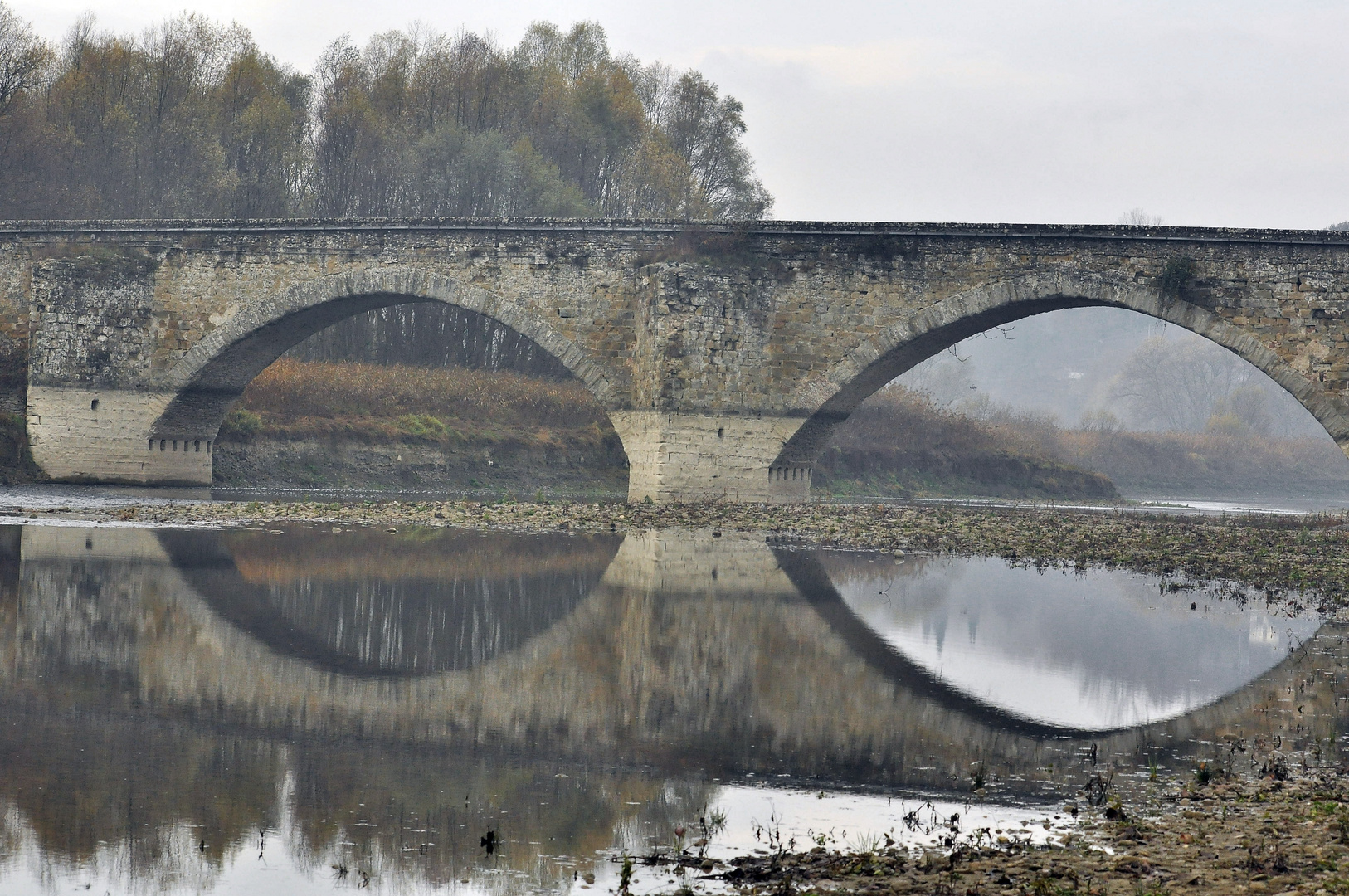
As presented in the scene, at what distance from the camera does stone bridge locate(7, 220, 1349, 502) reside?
83.8 ft

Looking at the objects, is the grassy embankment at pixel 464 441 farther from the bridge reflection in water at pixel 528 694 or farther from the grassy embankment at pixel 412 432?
the bridge reflection in water at pixel 528 694

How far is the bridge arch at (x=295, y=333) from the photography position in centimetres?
3059

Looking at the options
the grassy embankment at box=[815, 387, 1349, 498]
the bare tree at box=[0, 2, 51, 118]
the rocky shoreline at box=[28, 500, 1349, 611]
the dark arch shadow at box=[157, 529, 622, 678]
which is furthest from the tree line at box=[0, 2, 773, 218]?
the dark arch shadow at box=[157, 529, 622, 678]

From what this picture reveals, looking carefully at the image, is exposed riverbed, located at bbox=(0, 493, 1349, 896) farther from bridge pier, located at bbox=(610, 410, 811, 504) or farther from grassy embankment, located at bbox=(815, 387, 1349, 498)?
grassy embankment, located at bbox=(815, 387, 1349, 498)

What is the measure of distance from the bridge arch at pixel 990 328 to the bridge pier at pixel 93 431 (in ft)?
50.3

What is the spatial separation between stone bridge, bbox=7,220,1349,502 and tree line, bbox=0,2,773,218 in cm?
1289

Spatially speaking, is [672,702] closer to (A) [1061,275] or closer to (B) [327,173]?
(A) [1061,275]

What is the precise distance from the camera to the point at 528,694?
33.6 feet

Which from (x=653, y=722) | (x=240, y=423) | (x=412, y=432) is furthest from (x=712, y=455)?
(x=653, y=722)

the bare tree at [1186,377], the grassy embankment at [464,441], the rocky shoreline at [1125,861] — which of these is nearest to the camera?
the rocky shoreline at [1125,861]

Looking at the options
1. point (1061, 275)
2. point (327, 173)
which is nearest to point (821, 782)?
point (1061, 275)

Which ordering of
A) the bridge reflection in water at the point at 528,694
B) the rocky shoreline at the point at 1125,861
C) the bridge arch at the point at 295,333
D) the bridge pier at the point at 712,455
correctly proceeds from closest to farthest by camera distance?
the rocky shoreline at the point at 1125,861 < the bridge reflection in water at the point at 528,694 < the bridge pier at the point at 712,455 < the bridge arch at the point at 295,333

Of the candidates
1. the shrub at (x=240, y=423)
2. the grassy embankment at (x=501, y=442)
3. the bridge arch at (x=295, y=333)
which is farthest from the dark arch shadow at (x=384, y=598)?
the grassy embankment at (x=501, y=442)

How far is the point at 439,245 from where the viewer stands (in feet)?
102
